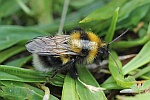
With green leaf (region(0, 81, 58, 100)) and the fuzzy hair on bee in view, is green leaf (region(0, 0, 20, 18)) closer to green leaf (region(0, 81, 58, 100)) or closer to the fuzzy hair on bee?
the fuzzy hair on bee

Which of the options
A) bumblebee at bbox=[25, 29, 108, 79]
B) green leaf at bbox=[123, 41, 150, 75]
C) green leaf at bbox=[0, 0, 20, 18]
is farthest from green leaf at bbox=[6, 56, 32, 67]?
green leaf at bbox=[123, 41, 150, 75]

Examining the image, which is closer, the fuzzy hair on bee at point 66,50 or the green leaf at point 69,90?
the green leaf at point 69,90

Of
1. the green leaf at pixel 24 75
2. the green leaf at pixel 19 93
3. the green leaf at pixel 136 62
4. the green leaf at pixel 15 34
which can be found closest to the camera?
the green leaf at pixel 19 93

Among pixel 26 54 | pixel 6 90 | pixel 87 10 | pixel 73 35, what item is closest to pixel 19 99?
pixel 6 90

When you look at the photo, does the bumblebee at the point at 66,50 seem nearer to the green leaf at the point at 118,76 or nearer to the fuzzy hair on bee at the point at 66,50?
the fuzzy hair on bee at the point at 66,50

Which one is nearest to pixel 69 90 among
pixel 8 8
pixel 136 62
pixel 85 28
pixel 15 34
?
pixel 136 62

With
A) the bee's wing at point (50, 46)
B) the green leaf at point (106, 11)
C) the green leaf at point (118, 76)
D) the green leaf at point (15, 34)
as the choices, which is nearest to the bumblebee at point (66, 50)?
the bee's wing at point (50, 46)

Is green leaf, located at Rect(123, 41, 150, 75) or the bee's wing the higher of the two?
the bee's wing

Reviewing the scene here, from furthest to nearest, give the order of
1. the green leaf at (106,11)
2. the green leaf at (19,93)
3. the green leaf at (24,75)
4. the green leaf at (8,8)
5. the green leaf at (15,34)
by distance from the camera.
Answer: the green leaf at (8,8) < the green leaf at (15,34) < the green leaf at (106,11) < the green leaf at (24,75) < the green leaf at (19,93)
